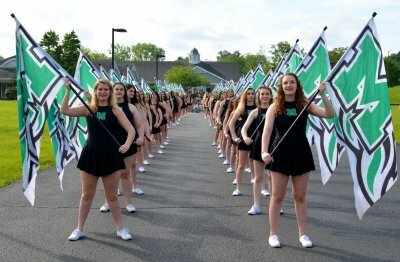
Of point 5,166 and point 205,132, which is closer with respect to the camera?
point 5,166

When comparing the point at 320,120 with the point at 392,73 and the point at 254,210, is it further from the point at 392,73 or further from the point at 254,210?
the point at 392,73

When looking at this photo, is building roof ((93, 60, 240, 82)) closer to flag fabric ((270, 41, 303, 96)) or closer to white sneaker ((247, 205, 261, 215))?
flag fabric ((270, 41, 303, 96))

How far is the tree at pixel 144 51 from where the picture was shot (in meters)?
144

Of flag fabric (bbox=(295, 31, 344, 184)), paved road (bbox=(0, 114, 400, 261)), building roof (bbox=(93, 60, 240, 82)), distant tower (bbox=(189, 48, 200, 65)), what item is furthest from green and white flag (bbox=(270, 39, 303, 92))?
distant tower (bbox=(189, 48, 200, 65))

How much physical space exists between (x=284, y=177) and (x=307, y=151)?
368 millimetres

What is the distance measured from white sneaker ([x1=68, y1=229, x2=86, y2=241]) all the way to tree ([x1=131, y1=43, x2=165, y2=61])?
140 metres

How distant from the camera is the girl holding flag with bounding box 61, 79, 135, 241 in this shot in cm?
544

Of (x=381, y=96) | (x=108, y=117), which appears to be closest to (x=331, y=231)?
(x=381, y=96)

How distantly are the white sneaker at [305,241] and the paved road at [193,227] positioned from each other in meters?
0.08

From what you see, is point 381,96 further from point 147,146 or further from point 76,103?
point 147,146

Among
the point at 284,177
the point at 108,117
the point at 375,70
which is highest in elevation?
the point at 375,70

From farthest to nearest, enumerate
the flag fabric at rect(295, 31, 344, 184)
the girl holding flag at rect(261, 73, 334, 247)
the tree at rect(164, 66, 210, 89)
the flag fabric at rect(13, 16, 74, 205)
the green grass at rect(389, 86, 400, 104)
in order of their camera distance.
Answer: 1. the tree at rect(164, 66, 210, 89)
2. the green grass at rect(389, 86, 400, 104)
3. the flag fabric at rect(295, 31, 344, 184)
4. the flag fabric at rect(13, 16, 74, 205)
5. the girl holding flag at rect(261, 73, 334, 247)

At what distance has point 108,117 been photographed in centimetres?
551

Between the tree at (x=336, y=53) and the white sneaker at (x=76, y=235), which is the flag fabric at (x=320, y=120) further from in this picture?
the tree at (x=336, y=53)
